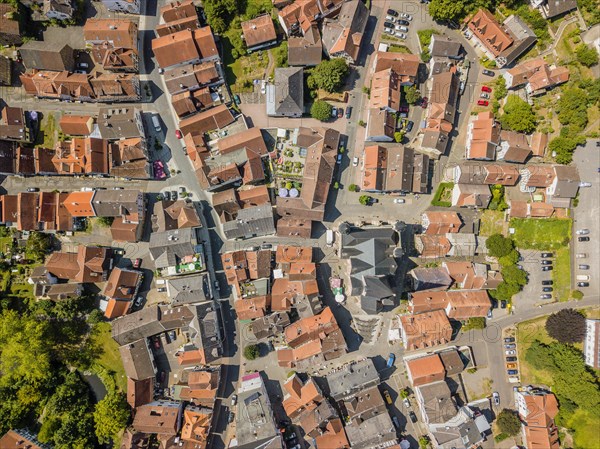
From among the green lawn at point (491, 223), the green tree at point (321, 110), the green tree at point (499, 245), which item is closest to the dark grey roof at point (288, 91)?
the green tree at point (321, 110)

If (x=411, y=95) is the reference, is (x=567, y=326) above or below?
below

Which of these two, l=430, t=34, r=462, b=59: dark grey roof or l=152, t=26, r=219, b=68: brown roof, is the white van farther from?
l=430, t=34, r=462, b=59: dark grey roof

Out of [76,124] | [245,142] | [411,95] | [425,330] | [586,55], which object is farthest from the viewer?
[586,55]

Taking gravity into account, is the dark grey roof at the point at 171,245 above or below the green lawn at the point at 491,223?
below

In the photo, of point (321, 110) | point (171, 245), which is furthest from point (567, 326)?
point (171, 245)

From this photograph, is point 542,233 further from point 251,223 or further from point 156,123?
point 156,123

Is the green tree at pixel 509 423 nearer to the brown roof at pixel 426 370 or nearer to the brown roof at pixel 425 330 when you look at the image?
the brown roof at pixel 426 370
